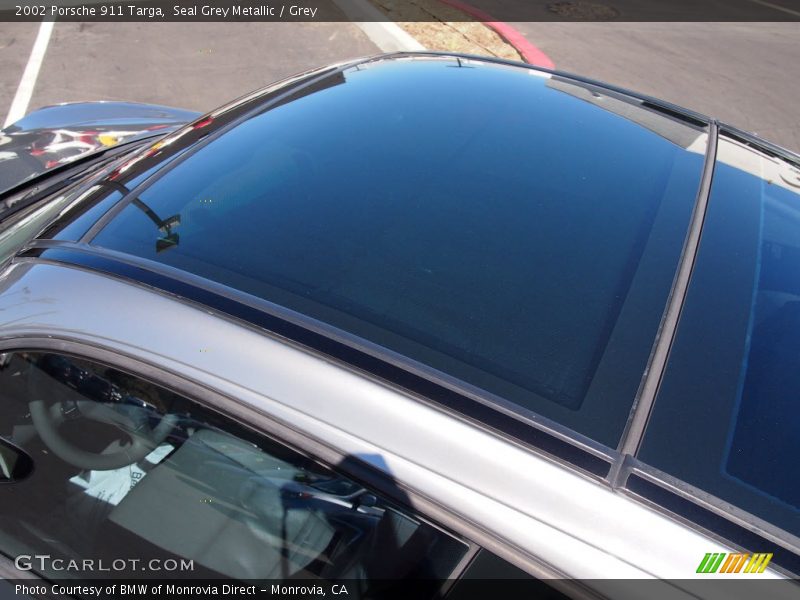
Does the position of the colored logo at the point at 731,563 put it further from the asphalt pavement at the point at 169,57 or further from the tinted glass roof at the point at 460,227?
the asphalt pavement at the point at 169,57

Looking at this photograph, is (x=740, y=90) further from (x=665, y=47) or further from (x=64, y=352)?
(x=64, y=352)

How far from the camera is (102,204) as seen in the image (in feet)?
6.23

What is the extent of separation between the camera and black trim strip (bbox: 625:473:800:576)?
1.12 m

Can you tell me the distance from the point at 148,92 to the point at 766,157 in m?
6.25

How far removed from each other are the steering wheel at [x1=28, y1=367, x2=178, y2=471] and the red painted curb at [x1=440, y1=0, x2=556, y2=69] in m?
6.91

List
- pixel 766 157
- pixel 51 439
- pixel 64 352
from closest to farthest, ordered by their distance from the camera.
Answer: pixel 64 352 → pixel 51 439 → pixel 766 157

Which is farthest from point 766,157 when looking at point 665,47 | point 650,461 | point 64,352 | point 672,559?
point 665,47

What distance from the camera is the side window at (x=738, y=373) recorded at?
Answer: 1252 millimetres

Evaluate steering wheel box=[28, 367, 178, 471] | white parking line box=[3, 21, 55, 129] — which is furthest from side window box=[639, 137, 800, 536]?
white parking line box=[3, 21, 55, 129]

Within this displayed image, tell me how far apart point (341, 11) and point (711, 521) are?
35.4 ft

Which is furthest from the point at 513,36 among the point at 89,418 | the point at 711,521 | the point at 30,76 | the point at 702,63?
the point at 711,521

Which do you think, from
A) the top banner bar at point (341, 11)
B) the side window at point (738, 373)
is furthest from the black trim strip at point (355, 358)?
the top banner bar at point (341, 11)

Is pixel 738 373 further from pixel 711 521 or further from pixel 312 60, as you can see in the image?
pixel 312 60

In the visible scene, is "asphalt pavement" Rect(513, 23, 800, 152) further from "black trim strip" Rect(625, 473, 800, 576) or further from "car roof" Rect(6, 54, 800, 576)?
"black trim strip" Rect(625, 473, 800, 576)
